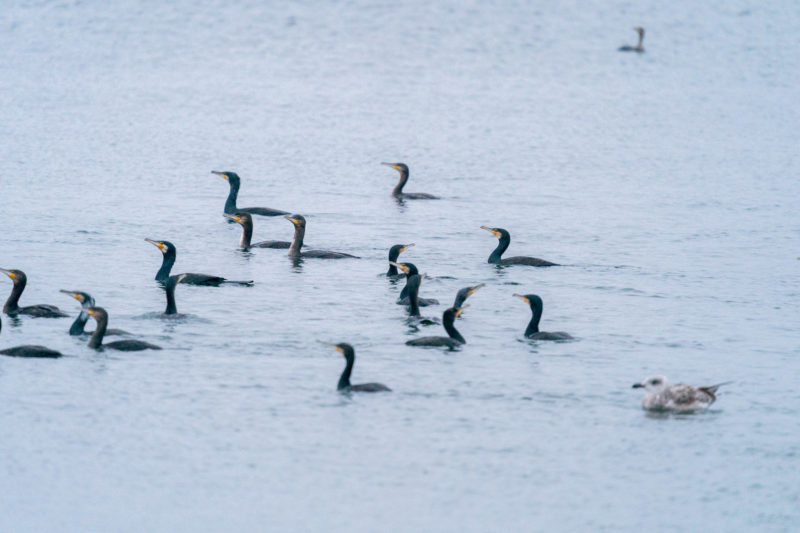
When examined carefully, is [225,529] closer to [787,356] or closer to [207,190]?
[787,356]

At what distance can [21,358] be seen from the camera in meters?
18.0

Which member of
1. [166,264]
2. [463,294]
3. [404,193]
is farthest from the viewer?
[404,193]

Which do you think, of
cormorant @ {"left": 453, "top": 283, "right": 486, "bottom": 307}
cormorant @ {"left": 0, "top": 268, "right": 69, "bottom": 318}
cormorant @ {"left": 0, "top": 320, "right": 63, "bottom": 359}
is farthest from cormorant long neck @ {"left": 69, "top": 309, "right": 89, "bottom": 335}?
cormorant @ {"left": 453, "top": 283, "right": 486, "bottom": 307}

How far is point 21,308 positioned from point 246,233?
6.80m

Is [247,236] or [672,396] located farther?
[247,236]

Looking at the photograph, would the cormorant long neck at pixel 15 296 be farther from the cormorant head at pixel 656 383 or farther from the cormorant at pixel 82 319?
the cormorant head at pixel 656 383

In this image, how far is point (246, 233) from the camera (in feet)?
86.7

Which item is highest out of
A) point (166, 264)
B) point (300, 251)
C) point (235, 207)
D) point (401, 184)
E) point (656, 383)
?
point (401, 184)

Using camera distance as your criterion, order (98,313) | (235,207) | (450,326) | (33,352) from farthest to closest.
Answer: (235,207)
(450,326)
(98,313)
(33,352)

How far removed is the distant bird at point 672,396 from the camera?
16.7 meters

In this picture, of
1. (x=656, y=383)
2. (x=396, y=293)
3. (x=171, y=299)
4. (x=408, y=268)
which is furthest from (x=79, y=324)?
(x=656, y=383)

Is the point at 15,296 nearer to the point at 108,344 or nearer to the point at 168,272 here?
the point at 108,344

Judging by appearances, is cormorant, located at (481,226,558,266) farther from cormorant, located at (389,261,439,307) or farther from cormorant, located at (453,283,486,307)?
cormorant, located at (453,283,486,307)

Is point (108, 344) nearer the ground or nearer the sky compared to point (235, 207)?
nearer the ground
